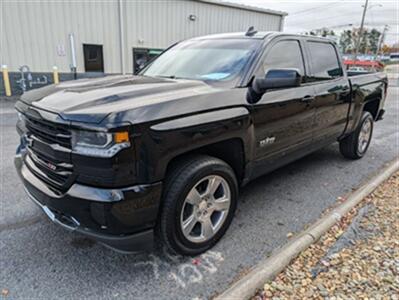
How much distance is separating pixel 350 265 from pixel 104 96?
2.31 meters

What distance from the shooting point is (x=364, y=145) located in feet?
17.6

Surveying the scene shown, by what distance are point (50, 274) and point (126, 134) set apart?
1.29 metres

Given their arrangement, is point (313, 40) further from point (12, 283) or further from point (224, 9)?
point (224, 9)

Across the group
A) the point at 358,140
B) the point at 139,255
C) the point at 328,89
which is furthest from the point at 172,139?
the point at 358,140

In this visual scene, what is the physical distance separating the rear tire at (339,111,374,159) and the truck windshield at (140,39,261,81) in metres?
2.73

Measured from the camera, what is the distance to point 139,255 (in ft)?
8.56

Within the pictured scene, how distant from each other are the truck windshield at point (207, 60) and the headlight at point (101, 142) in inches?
52.1

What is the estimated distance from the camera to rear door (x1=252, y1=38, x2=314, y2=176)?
2.97 metres

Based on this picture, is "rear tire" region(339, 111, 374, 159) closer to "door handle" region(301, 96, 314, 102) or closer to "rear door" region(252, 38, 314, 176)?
"rear door" region(252, 38, 314, 176)

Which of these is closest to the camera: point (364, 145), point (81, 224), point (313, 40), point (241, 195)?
point (81, 224)

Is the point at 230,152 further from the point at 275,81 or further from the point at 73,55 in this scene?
the point at 73,55

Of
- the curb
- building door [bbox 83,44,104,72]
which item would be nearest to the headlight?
the curb

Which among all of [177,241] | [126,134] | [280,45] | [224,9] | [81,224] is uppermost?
[224,9]

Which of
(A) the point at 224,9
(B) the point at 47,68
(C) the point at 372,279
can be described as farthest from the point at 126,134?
(A) the point at 224,9
